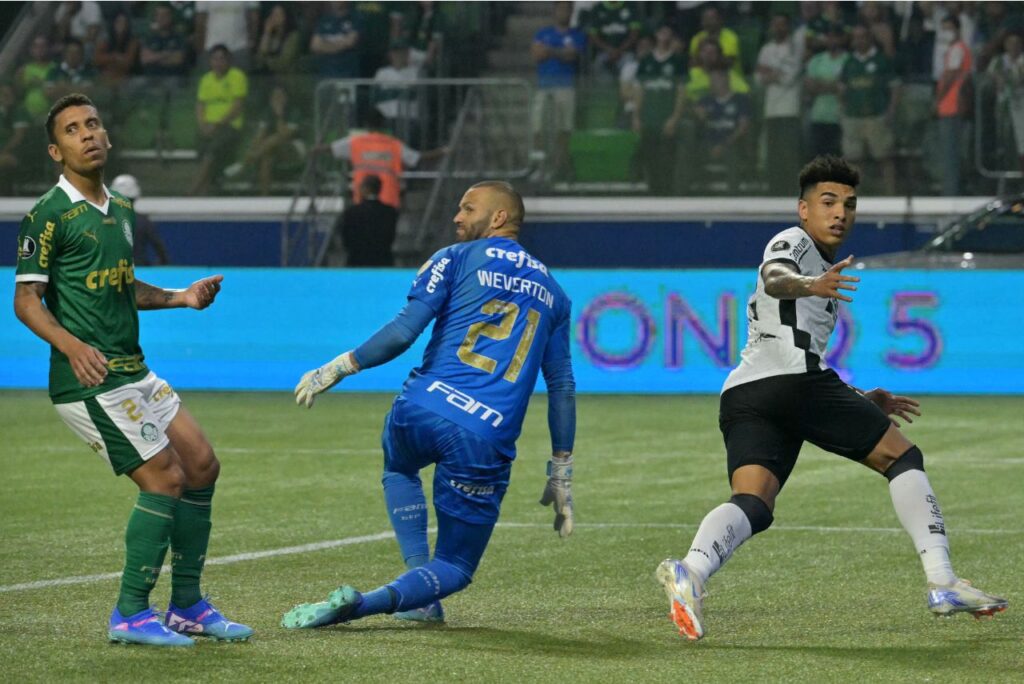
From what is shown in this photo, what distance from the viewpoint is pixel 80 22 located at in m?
25.2

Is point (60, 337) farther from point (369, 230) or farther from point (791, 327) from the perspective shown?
point (369, 230)

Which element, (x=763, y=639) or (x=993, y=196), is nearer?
(x=763, y=639)

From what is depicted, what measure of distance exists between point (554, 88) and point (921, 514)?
16788 mm

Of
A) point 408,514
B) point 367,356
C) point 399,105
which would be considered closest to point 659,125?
point 399,105

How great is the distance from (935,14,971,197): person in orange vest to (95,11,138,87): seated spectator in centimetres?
1059

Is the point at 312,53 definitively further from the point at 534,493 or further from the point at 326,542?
the point at 326,542

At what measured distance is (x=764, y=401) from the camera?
21.5ft

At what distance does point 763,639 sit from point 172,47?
1988 centimetres

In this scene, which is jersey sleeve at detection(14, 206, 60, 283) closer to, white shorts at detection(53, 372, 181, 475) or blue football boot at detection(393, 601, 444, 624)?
white shorts at detection(53, 372, 181, 475)

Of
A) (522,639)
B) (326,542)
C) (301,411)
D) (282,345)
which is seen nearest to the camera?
(522,639)

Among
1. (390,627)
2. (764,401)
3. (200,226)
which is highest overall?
(764,401)

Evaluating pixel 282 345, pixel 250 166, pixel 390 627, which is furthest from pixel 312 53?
pixel 390 627

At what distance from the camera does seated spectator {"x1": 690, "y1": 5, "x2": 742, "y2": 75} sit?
74.7 feet

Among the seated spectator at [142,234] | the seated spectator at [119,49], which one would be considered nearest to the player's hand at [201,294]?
the seated spectator at [142,234]
